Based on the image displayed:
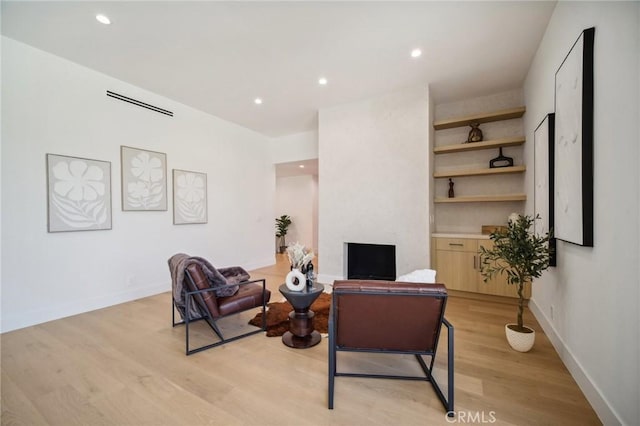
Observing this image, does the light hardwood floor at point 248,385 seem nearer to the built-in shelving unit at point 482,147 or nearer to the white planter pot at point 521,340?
the white planter pot at point 521,340

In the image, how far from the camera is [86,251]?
11.0 feet

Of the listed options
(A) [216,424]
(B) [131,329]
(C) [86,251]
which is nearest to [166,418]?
(A) [216,424]

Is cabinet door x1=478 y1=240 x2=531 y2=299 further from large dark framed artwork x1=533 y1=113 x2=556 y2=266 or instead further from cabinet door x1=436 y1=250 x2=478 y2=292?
large dark framed artwork x1=533 y1=113 x2=556 y2=266

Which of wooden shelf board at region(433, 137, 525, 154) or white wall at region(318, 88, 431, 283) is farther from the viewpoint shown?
white wall at region(318, 88, 431, 283)

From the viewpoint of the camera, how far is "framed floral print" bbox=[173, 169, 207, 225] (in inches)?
174

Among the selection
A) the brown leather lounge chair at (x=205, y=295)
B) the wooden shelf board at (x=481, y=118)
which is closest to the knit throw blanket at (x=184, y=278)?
the brown leather lounge chair at (x=205, y=295)

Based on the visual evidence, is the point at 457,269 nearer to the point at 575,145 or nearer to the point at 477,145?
the point at 477,145

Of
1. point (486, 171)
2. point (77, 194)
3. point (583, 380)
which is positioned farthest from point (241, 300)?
point (486, 171)

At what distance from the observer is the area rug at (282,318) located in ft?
9.24

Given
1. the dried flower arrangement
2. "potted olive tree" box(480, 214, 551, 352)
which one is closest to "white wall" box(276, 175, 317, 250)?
the dried flower arrangement

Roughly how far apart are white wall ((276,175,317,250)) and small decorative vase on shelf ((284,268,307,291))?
5.93 m

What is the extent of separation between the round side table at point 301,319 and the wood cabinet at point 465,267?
230 centimetres

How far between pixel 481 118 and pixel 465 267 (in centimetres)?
233

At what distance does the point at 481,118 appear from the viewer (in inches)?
155
